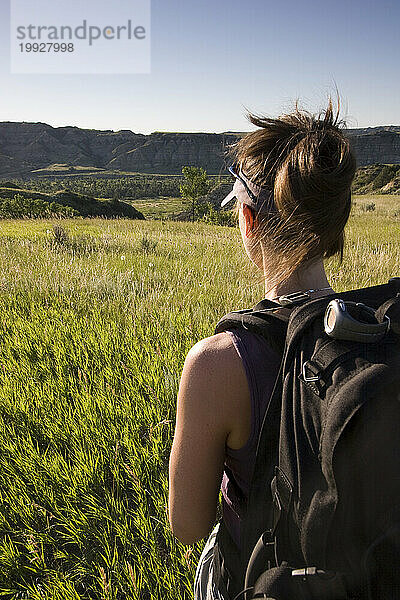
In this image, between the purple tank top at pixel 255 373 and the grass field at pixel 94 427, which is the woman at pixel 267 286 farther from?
the grass field at pixel 94 427

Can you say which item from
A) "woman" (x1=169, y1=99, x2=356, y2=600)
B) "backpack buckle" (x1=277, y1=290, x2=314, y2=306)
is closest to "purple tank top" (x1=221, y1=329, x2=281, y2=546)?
"woman" (x1=169, y1=99, x2=356, y2=600)

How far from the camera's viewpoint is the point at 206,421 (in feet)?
3.82

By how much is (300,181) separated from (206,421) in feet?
2.25

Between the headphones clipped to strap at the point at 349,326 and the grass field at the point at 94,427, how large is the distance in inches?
28.4

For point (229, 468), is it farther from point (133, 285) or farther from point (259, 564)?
point (133, 285)

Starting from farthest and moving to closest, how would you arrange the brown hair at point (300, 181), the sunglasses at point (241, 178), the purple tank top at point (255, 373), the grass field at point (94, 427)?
the grass field at point (94, 427), the sunglasses at point (241, 178), the brown hair at point (300, 181), the purple tank top at point (255, 373)

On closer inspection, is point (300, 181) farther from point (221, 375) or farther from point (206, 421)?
point (206, 421)

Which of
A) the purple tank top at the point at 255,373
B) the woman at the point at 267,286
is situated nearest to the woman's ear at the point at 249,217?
the woman at the point at 267,286

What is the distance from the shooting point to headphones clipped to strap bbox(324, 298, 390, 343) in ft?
2.93

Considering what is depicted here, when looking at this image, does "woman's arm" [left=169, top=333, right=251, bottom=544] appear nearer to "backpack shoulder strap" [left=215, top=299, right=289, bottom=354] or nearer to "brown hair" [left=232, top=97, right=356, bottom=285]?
"backpack shoulder strap" [left=215, top=299, right=289, bottom=354]

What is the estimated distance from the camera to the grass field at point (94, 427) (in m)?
1.86

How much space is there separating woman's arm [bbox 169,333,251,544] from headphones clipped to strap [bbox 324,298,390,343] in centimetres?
28

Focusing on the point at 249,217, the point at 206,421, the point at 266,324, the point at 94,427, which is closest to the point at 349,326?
the point at 266,324

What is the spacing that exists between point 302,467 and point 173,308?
351 cm
